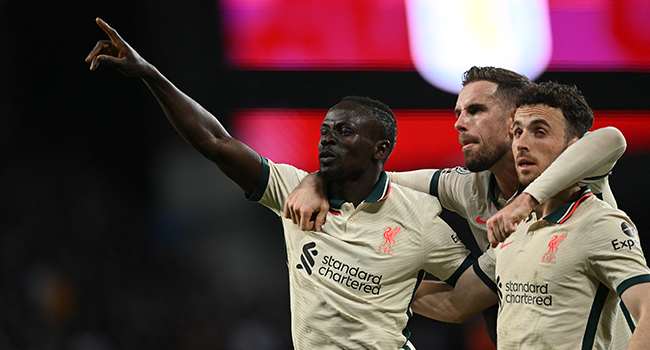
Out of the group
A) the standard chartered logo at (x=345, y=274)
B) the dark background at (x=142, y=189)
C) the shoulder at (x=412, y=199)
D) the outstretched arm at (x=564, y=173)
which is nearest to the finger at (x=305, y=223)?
the standard chartered logo at (x=345, y=274)

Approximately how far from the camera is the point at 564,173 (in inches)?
63.8

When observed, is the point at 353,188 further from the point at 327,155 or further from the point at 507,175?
the point at 507,175

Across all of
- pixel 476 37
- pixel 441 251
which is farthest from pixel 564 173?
pixel 476 37

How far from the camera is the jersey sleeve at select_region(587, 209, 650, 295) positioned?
150cm

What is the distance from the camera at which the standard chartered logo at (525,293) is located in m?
1.71

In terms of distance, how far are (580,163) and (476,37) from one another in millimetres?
2381

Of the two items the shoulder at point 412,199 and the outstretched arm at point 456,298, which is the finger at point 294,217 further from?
the outstretched arm at point 456,298

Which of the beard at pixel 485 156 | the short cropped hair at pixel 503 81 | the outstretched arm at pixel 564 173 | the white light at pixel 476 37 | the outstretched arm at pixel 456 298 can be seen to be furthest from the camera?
the white light at pixel 476 37

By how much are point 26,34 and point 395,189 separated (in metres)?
3.19

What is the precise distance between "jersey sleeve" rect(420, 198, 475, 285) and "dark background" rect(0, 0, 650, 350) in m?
1.82

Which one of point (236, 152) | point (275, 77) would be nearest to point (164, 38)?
point (275, 77)

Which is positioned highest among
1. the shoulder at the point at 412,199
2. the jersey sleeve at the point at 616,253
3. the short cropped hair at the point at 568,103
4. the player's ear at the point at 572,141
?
the short cropped hair at the point at 568,103

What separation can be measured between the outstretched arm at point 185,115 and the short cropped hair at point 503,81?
1079 millimetres

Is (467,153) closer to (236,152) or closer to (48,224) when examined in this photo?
(236,152)
